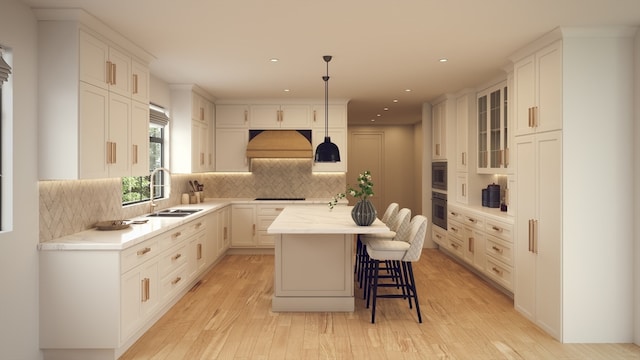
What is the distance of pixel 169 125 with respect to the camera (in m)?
5.87

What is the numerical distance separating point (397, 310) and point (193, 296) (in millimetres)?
2158

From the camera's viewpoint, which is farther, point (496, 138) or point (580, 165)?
point (496, 138)

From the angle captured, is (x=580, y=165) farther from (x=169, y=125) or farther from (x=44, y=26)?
Answer: (x=169, y=125)

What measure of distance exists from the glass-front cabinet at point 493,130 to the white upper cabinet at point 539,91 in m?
1.16

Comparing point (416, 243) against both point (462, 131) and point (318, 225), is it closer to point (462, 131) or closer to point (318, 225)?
point (318, 225)

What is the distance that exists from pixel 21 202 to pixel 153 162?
8.92ft

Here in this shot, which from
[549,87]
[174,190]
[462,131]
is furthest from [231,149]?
[549,87]

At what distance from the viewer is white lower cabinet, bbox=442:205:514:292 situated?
4.59m

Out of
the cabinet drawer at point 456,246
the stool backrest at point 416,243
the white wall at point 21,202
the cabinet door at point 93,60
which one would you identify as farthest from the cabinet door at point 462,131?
the white wall at point 21,202

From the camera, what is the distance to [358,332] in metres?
3.66

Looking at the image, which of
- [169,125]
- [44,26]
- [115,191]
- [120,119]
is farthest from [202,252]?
[44,26]

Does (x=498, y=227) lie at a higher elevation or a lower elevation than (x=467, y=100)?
lower

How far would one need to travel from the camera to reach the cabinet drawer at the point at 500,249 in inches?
179

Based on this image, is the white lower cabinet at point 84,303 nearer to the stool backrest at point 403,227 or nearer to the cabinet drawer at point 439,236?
the stool backrest at point 403,227
